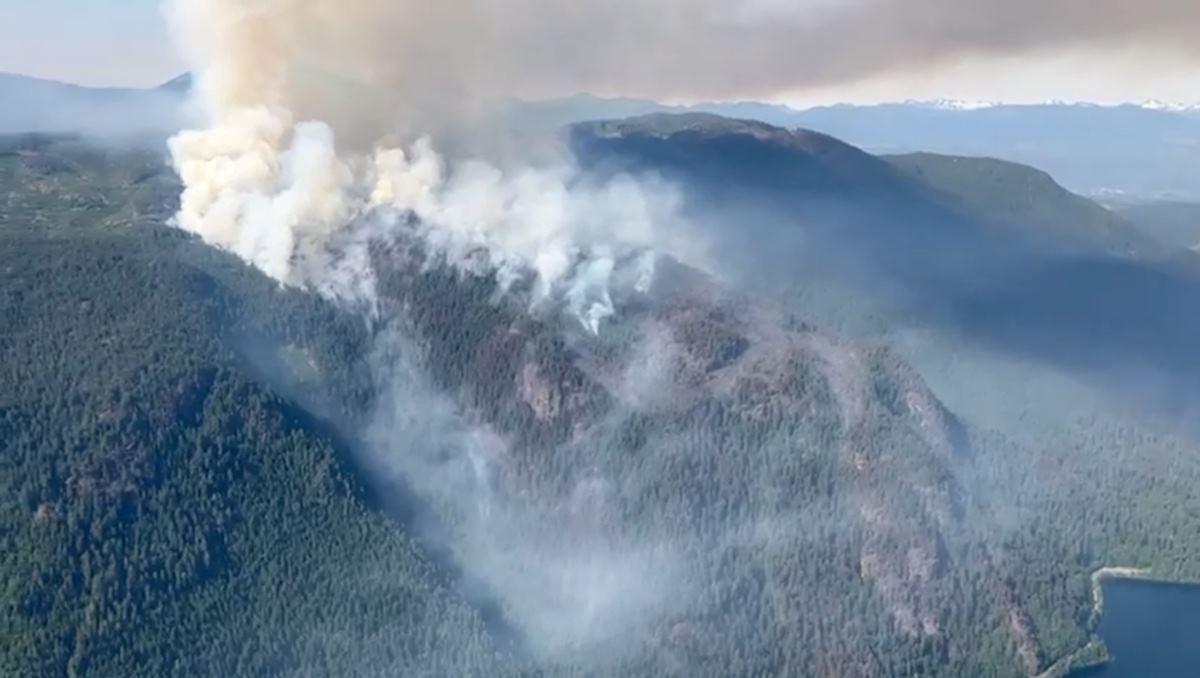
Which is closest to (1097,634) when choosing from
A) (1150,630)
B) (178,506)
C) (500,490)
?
(1150,630)

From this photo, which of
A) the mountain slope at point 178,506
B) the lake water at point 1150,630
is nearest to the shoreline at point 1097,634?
the lake water at point 1150,630

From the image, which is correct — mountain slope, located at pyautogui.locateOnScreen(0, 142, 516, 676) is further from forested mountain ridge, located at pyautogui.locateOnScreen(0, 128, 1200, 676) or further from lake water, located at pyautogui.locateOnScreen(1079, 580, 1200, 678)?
lake water, located at pyautogui.locateOnScreen(1079, 580, 1200, 678)

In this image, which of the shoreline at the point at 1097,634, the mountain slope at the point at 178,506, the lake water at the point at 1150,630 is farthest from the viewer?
the lake water at the point at 1150,630

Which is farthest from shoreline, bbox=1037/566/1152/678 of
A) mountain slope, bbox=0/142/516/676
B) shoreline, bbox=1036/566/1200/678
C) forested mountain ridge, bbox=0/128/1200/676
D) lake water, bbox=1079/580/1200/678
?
mountain slope, bbox=0/142/516/676

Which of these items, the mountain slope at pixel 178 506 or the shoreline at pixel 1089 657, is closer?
the mountain slope at pixel 178 506

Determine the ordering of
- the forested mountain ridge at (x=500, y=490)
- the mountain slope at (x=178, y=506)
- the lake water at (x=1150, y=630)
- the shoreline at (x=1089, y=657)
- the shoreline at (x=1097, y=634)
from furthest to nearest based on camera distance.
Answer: the lake water at (x=1150, y=630) → the shoreline at (x=1097, y=634) → the shoreline at (x=1089, y=657) → the forested mountain ridge at (x=500, y=490) → the mountain slope at (x=178, y=506)

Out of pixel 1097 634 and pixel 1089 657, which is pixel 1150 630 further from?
pixel 1089 657

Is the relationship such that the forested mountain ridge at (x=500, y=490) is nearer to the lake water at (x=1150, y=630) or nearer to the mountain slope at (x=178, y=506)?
the mountain slope at (x=178, y=506)
